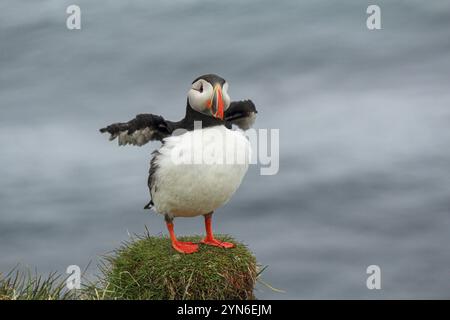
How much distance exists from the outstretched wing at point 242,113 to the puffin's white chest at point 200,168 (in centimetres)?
50

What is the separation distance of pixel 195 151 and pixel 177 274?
123 centimetres

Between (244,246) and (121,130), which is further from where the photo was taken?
(244,246)

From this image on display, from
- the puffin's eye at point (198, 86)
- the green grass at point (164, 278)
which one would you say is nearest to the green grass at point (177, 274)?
the green grass at point (164, 278)

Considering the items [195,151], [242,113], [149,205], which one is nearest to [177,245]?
[149,205]

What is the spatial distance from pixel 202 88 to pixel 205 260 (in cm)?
172

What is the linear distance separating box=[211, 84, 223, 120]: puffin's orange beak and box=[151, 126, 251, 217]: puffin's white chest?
0.29 m

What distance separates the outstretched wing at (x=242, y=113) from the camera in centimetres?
721

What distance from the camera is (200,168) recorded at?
6410 mm

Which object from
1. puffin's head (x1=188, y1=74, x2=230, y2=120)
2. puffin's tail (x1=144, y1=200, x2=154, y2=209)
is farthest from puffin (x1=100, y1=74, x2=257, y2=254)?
puffin's tail (x1=144, y1=200, x2=154, y2=209)
